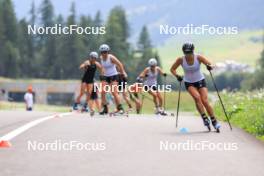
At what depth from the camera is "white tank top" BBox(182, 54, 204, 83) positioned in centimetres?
1441

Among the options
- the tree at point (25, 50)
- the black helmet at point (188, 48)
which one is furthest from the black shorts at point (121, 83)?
the tree at point (25, 50)

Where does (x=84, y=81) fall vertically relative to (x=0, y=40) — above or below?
→ below

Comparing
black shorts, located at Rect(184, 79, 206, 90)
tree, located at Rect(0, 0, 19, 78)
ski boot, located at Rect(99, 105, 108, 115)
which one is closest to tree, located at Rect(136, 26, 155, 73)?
tree, located at Rect(0, 0, 19, 78)

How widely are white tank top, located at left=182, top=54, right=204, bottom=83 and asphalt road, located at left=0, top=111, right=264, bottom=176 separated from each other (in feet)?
4.47

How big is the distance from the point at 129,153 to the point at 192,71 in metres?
5.35

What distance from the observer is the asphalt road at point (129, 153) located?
789 cm

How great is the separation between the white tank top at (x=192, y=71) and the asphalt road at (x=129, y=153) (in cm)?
136

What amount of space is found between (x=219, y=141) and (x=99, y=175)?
439 cm

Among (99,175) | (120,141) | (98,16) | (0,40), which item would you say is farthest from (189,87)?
(98,16)

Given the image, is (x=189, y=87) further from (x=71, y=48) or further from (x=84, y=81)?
(x=71, y=48)

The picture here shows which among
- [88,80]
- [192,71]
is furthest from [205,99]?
[88,80]

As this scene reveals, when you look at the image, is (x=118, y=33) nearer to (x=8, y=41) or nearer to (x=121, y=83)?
(x=8, y=41)

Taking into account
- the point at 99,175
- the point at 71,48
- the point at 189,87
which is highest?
the point at 71,48

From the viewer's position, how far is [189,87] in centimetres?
1463
